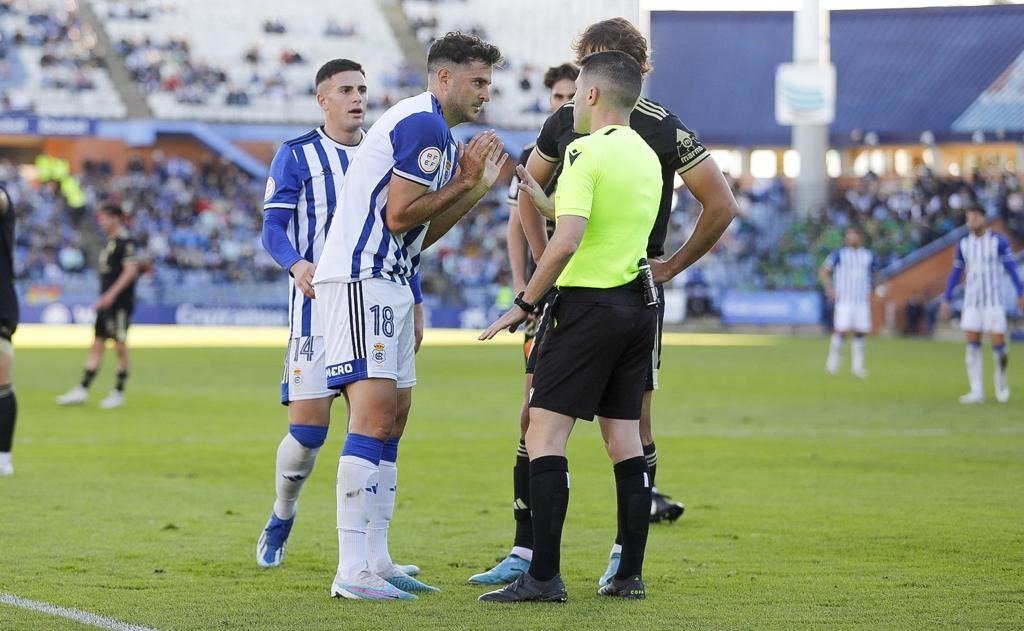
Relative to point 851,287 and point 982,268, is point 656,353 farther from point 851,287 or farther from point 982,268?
point 851,287

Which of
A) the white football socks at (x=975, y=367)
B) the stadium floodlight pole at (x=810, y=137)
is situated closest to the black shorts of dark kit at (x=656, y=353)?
the white football socks at (x=975, y=367)

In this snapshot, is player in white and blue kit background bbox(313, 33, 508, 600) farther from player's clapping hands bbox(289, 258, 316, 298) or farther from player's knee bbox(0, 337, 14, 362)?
player's knee bbox(0, 337, 14, 362)

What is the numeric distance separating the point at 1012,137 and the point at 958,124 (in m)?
1.99

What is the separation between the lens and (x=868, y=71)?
55406 millimetres

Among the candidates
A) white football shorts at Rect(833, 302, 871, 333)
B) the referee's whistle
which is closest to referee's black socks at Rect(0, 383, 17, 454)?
the referee's whistle

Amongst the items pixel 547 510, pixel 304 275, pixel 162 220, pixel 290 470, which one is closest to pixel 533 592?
pixel 547 510

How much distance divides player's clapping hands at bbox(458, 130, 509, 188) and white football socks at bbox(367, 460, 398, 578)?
4.55 ft

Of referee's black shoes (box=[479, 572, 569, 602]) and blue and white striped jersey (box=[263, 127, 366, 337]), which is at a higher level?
blue and white striped jersey (box=[263, 127, 366, 337])

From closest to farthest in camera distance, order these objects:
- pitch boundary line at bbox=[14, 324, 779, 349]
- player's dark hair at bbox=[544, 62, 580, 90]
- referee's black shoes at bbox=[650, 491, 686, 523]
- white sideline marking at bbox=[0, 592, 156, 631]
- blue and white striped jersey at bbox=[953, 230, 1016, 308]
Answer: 1. white sideline marking at bbox=[0, 592, 156, 631]
2. player's dark hair at bbox=[544, 62, 580, 90]
3. referee's black shoes at bbox=[650, 491, 686, 523]
4. blue and white striped jersey at bbox=[953, 230, 1016, 308]
5. pitch boundary line at bbox=[14, 324, 779, 349]

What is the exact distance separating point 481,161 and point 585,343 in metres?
0.88

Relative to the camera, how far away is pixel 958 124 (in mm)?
51344

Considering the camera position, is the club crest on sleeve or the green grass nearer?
the green grass

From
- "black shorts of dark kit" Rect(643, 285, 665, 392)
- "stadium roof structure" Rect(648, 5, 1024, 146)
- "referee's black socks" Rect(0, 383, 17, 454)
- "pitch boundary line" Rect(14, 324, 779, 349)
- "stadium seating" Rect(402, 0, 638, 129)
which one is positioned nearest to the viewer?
"black shorts of dark kit" Rect(643, 285, 665, 392)

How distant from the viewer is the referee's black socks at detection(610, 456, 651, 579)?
6.12 m
